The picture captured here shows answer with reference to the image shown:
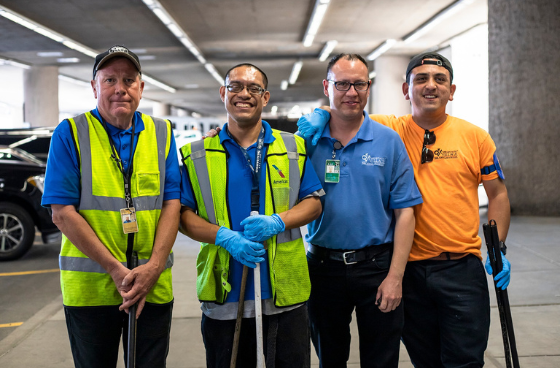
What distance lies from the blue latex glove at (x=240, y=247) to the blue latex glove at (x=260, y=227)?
1.3 inches

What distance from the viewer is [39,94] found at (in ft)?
74.5

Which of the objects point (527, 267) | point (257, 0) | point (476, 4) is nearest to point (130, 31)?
A: point (257, 0)

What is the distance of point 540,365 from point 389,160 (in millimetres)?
2220

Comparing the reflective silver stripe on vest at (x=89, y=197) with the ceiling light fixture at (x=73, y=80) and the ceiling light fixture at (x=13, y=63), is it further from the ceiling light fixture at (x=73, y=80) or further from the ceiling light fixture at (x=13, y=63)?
the ceiling light fixture at (x=73, y=80)

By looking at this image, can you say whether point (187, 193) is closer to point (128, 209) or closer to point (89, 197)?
point (128, 209)

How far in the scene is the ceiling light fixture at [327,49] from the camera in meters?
19.0

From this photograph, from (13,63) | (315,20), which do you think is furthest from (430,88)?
(13,63)

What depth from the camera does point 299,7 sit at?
14.0m

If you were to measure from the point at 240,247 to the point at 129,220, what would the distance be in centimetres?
53

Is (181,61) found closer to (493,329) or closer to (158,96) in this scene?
(158,96)

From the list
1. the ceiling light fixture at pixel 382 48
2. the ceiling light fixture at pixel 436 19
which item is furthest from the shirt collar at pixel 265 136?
the ceiling light fixture at pixel 382 48

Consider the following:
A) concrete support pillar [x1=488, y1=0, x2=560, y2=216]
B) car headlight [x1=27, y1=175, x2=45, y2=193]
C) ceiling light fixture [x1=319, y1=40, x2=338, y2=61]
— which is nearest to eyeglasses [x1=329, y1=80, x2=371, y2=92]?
car headlight [x1=27, y1=175, x2=45, y2=193]

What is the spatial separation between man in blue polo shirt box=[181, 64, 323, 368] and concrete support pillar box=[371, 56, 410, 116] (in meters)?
20.6

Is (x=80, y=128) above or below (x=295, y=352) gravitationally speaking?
above
